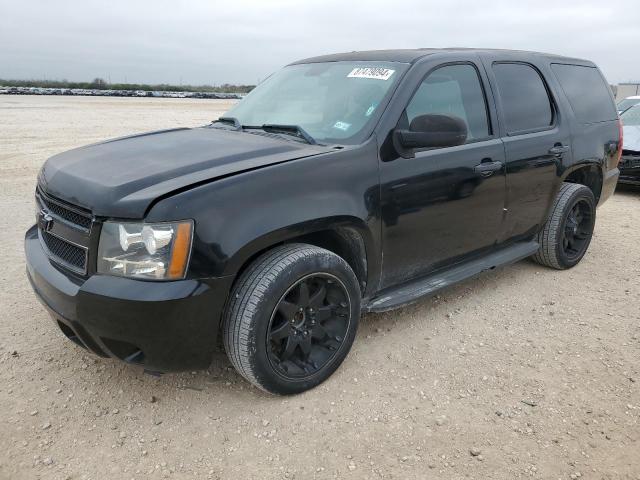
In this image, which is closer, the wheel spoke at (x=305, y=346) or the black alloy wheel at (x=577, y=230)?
the wheel spoke at (x=305, y=346)

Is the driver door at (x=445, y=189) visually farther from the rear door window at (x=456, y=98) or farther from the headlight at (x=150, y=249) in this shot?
the headlight at (x=150, y=249)

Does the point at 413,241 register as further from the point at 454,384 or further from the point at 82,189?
the point at 82,189

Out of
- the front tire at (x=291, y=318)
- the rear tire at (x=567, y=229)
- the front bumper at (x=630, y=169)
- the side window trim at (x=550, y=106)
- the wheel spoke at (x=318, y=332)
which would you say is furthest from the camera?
the front bumper at (x=630, y=169)

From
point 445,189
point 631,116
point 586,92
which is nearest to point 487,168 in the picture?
point 445,189

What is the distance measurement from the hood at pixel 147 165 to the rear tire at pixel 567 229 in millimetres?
2539

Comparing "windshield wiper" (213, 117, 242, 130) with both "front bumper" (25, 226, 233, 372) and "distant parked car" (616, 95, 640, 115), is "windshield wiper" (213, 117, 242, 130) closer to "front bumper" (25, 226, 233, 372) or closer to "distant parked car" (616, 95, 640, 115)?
"front bumper" (25, 226, 233, 372)

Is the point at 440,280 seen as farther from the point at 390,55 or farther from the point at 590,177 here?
the point at 590,177

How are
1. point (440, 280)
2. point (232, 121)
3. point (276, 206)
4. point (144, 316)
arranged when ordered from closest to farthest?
point (144, 316)
point (276, 206)
point (440, 280)
point (232, 121)

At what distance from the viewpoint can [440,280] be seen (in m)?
3.55

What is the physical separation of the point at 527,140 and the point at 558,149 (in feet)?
1.52

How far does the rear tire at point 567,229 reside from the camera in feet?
14.8

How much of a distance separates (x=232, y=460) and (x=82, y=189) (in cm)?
147

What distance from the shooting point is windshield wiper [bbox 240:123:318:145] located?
3154mm

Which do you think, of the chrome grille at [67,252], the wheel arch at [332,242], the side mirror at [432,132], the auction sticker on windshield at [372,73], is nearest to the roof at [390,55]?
the auction sticker on windshield at [372,73]
